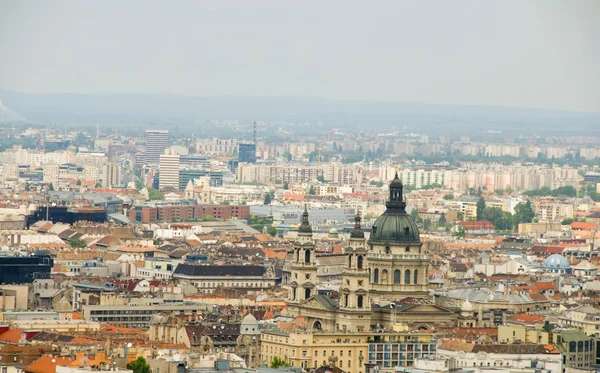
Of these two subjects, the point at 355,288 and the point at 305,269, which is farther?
the point at 305,269

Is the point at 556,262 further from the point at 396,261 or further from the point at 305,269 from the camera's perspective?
the point at 305,269

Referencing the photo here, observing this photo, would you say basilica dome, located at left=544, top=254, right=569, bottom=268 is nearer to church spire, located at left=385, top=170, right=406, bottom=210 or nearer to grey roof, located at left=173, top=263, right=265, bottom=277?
grey roof, located at left=173, top=263, right=265, bottom=277

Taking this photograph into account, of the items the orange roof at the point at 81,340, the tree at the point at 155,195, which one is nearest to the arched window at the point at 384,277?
the orange roof at the point at 81,340

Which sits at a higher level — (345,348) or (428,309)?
(345,348)

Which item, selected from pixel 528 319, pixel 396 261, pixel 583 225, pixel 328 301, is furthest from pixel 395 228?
pixel 583 225

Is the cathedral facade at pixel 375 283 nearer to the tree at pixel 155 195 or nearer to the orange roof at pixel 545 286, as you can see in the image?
the orange roof at pixel 545 286

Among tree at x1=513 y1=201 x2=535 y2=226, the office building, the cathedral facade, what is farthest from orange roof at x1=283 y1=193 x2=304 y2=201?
the cathedral facade
